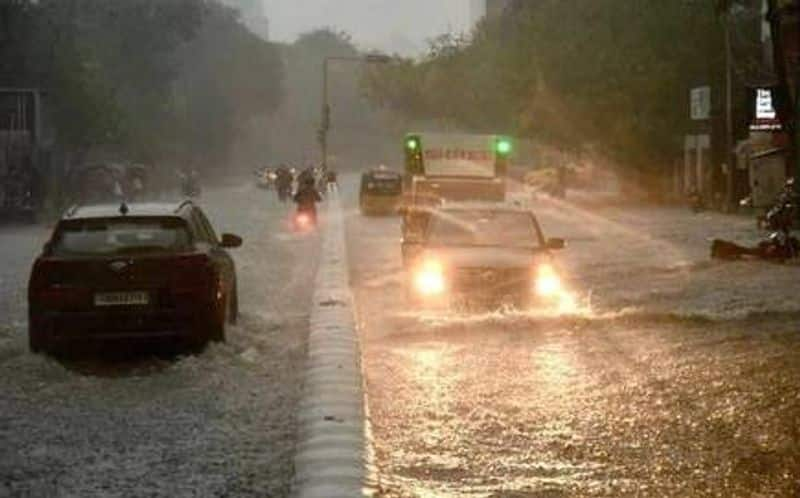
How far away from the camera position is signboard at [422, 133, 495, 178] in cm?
4312

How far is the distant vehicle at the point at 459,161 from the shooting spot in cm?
4275

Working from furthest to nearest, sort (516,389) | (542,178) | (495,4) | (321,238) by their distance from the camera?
(495,4)
(542,178)
(321,238)
(516,389)

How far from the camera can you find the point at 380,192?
53.8m

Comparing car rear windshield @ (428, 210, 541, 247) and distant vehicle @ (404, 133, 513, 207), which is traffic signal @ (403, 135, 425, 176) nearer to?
distant vehicle @ (404, 133, 513, 207)

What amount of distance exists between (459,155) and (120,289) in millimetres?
30282

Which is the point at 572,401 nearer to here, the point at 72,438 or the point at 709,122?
the point at 72,438

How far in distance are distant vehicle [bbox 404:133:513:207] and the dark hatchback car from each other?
1141 inches

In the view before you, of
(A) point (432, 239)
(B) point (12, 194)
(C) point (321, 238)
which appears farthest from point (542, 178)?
(A) point (432, 239)

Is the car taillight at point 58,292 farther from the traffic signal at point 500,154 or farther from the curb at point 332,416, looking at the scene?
the traffic signal at point 500,154

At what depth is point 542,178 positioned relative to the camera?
82438mm

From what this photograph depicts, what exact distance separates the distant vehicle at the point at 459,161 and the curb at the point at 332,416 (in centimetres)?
2383

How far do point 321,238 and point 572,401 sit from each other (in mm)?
26748

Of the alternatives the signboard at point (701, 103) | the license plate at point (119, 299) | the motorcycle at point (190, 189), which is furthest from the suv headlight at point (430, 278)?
the motorcycle at point (190, 189)

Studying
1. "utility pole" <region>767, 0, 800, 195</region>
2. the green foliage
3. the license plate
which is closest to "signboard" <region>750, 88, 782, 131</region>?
the green foliage
